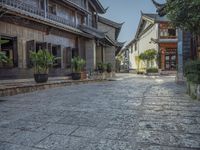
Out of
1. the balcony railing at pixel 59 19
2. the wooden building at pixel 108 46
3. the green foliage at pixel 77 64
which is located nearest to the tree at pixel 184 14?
the green foliage at pixel 77 64

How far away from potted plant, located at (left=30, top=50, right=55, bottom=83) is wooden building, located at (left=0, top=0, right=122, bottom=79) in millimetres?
983

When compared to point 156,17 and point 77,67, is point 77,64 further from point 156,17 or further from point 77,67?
point 156,17

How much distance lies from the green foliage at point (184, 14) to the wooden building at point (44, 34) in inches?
233

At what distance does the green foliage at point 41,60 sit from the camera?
10242mm

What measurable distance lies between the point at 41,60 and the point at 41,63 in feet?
0.49

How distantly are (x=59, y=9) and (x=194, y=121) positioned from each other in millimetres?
13847

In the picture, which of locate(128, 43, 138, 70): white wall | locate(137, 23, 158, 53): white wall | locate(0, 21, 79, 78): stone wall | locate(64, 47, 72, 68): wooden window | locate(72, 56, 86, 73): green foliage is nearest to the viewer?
locate(0, 21, 79, 78): stone wall

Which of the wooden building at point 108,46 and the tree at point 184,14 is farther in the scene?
the wooden building at point 108,46

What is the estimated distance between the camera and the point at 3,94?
759 centimetres

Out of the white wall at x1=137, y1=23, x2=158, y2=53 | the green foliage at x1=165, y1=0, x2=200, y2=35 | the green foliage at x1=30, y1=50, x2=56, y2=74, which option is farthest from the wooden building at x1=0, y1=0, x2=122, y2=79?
the white wall at x1=137, y1=23, x2=158, y2=53

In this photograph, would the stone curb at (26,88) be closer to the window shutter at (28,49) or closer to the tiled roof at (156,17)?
the window shutter at (28,49)

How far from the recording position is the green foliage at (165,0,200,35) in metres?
5.98

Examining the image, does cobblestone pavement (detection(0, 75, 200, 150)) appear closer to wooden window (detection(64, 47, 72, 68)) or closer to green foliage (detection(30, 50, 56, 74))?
green foliage (detection(30, 50, 56, 74))

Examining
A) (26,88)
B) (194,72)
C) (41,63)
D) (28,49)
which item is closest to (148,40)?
(28,49)
